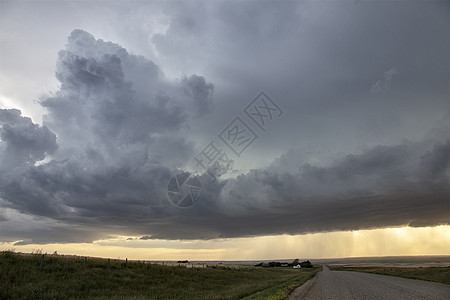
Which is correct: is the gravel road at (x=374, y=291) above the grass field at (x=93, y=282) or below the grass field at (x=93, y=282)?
below

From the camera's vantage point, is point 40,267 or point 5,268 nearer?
point 5,268

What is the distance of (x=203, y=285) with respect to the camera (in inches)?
1458

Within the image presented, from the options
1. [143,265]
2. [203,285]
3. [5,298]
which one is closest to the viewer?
[5,298]

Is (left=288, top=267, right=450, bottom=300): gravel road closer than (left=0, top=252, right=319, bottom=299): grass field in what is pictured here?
Yes

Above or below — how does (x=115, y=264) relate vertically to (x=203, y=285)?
above

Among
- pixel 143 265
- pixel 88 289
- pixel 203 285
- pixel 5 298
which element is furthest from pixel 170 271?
pixel 5 298

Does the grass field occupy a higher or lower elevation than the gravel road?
higher

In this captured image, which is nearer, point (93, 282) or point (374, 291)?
point (374, 291)

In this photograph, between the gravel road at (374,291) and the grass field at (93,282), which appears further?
the grass field at (93,282)

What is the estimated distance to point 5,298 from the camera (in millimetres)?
20047

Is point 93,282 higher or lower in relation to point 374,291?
higher

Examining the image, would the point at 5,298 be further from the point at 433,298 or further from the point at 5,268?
the point at 433,298

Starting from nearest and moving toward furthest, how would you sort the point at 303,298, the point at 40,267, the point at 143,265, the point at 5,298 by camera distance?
1. the point at 5,298
2. the point at 303,298
3. the point at 40,267
4. the point at 143,265

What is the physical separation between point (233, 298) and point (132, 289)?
427 inches
